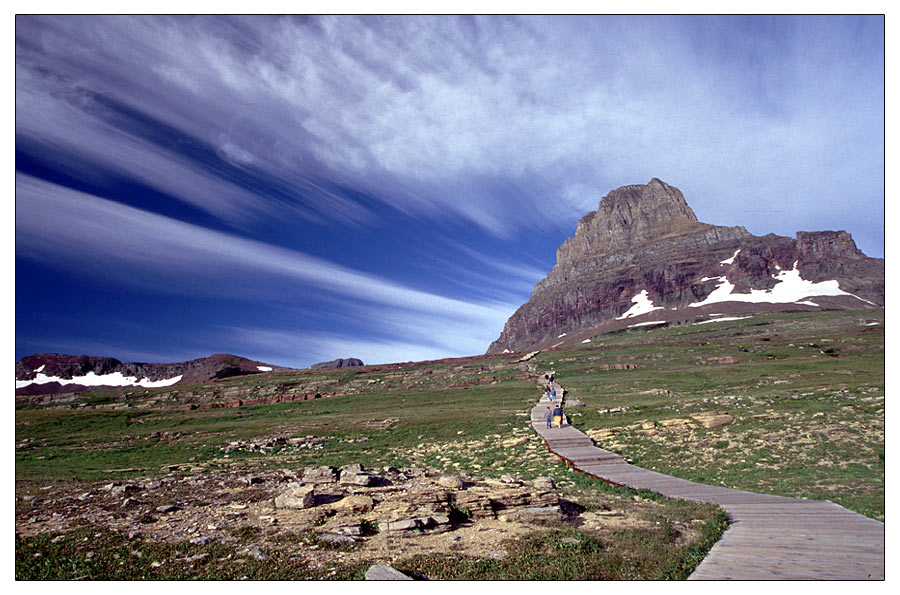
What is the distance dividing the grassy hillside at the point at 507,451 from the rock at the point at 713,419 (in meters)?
0.36

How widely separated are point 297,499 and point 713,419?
77.1 feet

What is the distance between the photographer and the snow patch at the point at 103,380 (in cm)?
17106

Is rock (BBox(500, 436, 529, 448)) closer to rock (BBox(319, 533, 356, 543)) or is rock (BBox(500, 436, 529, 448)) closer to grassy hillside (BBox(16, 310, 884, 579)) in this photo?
grassy hillside (BBox(16, 310, 884, 579))

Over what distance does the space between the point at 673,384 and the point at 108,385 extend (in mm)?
210378

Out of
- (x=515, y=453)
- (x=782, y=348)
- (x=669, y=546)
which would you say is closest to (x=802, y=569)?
(x=669, y=546)

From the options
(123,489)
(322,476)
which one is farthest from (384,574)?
(123,489)

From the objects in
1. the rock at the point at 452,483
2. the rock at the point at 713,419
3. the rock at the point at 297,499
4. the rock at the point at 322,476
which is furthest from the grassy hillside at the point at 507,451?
the rock at the point at 452,483

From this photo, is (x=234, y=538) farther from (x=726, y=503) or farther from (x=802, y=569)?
(x=726, y=503)

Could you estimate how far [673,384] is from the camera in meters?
47.4

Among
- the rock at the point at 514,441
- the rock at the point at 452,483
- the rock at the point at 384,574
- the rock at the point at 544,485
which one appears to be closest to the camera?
the rock at the point at 384,574

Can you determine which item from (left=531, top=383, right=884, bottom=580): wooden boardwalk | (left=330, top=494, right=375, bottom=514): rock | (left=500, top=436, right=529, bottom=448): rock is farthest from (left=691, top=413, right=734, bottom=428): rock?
(left=330, top=494, right=375, bottom=514): rock

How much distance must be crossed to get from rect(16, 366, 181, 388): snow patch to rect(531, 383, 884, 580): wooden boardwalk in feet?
641

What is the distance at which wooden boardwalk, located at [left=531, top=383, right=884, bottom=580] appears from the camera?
25.3ft

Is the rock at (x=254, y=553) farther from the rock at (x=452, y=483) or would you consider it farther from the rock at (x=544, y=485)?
the rock at (x=544, y=485)
